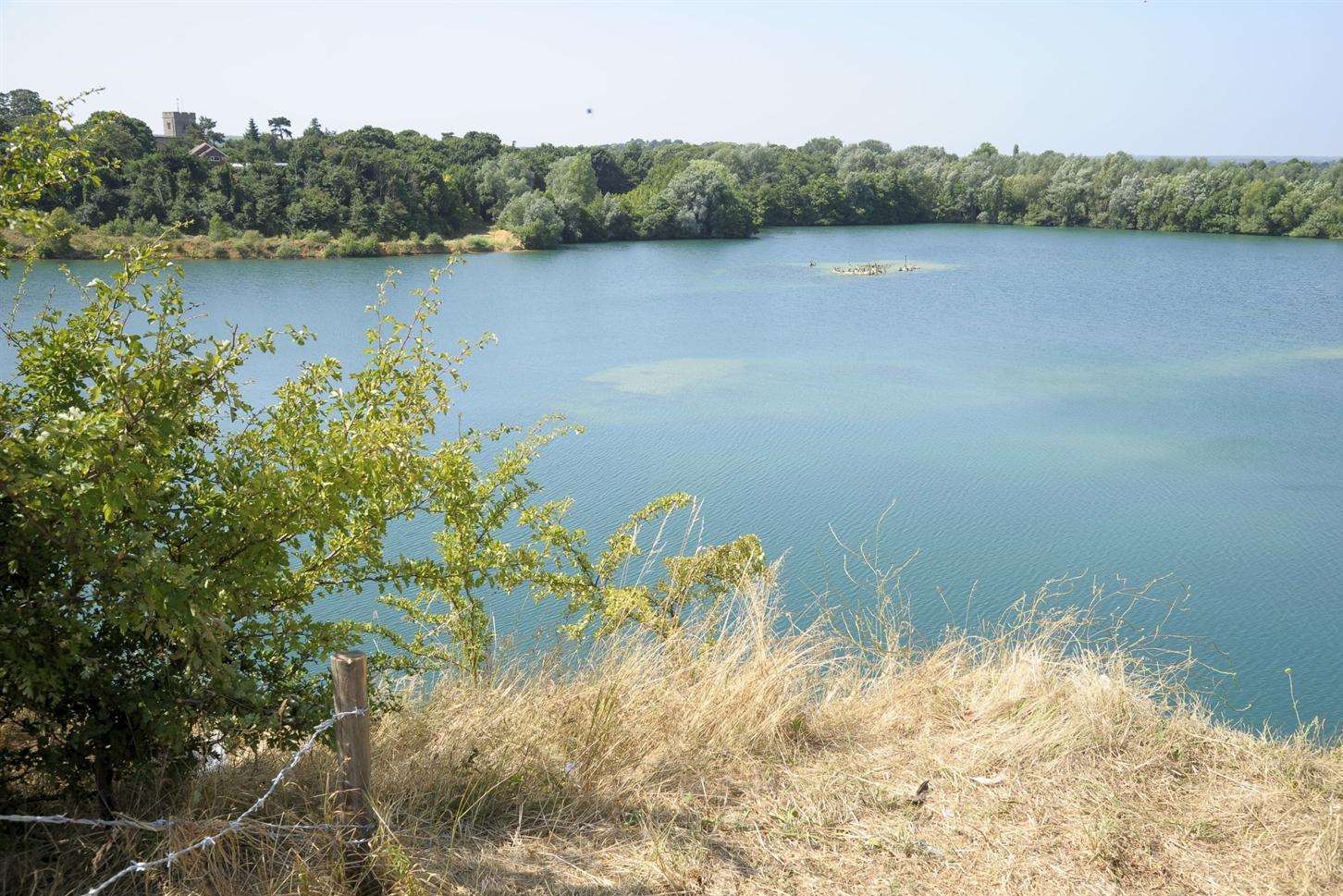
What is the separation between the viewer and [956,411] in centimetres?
1898

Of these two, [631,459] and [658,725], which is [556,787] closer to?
[658,725]

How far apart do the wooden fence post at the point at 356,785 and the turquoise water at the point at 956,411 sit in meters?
4.04

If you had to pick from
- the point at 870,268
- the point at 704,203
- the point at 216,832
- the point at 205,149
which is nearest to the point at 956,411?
the point at 216,832

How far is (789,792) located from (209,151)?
172 feet

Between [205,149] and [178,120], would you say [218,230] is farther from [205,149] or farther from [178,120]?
[178,120]

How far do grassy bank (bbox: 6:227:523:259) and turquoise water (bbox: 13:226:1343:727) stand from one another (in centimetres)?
157

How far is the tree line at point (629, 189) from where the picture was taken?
41062 millimetres

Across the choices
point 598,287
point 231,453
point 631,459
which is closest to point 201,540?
point 231,453

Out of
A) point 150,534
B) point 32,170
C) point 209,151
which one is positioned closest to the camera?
point 150,534

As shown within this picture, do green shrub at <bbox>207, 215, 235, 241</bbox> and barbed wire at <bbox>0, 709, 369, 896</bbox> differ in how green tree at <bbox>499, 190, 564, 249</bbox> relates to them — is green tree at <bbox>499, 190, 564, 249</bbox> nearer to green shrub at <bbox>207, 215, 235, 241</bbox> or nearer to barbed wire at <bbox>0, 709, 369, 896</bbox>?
green shrub at <bbox>207, 215, 235, 241</bbox>

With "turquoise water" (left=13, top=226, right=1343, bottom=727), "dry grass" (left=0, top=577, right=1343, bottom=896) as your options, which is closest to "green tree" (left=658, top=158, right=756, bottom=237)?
→ "turquoise water" (left=13, top=226, right=1343, bottom=727)

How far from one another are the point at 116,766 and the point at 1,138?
1838mm

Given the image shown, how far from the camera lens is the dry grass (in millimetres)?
2768

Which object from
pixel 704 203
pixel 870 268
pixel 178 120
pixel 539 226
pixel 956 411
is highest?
pixel 178 120
